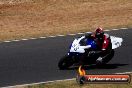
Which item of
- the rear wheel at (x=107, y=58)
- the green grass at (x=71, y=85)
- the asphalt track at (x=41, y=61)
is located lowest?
the asphalt track at (x=41, y=61)

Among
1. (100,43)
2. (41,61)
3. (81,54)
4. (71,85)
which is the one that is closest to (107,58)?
(100,43)

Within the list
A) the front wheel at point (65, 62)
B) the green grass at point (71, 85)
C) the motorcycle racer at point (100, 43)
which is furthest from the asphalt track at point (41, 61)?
the green grass at point (71, 85)

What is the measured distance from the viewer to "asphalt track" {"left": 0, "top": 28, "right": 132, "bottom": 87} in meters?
20.3

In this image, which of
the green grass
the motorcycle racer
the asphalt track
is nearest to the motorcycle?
the motorcycle racer

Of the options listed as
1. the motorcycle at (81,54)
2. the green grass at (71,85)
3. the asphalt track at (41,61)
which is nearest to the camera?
the green grass at (71,85)

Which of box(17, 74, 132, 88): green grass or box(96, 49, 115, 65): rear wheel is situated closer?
box(17, 74, 132, 88): green grass

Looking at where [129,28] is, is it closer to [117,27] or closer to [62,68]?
[117,27]

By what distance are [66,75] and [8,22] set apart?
39.9 ft

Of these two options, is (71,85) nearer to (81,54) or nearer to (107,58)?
(81,54)

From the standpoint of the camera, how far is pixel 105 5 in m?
34.9

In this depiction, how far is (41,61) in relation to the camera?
2233 cm

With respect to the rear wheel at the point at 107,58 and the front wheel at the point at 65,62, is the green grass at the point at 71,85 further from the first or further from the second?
the rear wheel at the point at 107,58

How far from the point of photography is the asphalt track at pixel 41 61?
20.3m

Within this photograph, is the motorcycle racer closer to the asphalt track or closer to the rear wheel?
the rear wheel
